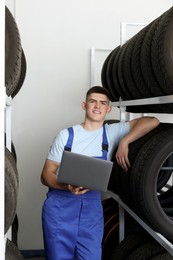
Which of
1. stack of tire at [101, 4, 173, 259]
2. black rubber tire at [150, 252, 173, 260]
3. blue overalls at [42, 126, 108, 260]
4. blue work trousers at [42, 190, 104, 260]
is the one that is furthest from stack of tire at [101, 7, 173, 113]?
black rubber tire at [150, 252, 173, 260]

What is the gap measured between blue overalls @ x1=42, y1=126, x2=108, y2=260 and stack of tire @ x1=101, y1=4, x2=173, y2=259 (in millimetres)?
264

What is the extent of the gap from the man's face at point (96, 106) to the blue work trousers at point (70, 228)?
50 centimetres

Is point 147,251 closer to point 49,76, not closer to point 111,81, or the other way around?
point 111,81

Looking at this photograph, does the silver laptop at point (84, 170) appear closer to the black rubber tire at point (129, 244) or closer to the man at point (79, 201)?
the man at point (79, 201)

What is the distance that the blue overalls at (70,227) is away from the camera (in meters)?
2.09

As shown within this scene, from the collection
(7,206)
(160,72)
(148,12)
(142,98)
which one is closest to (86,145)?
(142,98)

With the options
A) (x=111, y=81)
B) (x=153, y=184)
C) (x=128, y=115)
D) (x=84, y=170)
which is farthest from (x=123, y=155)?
(x=128, y=115)

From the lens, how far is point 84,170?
166cm

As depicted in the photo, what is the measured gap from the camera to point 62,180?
169 centimetres

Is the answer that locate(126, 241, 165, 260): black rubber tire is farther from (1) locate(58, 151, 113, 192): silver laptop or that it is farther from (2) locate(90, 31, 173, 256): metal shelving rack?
(1) locate(58, 151, 113, 192): silver laptop

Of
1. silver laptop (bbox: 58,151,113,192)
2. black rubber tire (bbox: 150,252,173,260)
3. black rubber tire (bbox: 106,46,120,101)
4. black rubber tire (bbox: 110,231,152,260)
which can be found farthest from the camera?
black rubber tire (bbox: 106,46,120,101)

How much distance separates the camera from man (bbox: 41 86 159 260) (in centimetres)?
209

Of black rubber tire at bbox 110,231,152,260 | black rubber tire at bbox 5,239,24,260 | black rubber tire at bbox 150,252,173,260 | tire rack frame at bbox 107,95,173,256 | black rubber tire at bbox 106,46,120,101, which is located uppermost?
black rubber tire at bbox 106,46,120,101
